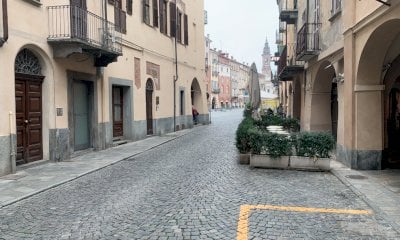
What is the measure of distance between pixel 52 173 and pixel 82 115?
444 cm

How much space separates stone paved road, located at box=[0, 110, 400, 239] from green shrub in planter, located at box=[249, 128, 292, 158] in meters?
0.56

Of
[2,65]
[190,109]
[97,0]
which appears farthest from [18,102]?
[190,109]

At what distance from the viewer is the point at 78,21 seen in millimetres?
12008

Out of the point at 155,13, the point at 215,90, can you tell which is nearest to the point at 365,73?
the point at 155,13

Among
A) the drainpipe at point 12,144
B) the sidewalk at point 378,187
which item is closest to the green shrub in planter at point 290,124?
the sidewalk at point 378,187

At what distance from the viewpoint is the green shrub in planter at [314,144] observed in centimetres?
1027

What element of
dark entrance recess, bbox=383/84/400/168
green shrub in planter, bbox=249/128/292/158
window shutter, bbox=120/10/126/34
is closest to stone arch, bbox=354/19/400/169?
green shrub in planter, bbox=249/128/292/158

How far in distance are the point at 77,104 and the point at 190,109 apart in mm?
14438

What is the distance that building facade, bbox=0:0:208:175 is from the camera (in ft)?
33.9

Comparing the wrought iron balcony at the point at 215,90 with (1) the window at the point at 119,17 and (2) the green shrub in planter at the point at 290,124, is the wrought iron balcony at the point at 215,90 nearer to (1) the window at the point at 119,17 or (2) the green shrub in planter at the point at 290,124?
(2) the green shrub in planter at the point at 290,124

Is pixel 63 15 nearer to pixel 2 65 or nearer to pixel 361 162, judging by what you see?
pixel 2 65

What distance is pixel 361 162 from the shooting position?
1044 centimetres

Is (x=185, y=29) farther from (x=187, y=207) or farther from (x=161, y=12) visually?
(x=187, y=207)

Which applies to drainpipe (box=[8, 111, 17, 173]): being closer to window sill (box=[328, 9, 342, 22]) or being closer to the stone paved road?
the stone paved road
